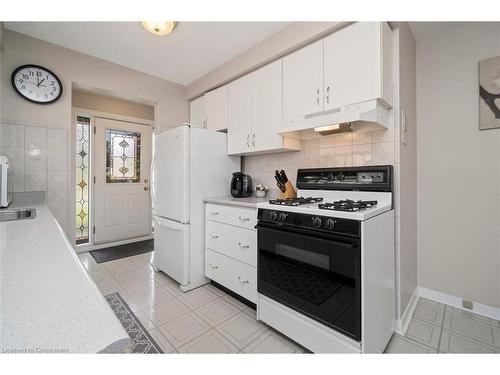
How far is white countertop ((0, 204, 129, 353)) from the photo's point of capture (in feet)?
1.15

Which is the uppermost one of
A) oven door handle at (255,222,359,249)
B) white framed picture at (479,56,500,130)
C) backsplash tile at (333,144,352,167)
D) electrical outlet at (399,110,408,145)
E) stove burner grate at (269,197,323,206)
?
white framed picture at (479,56,500,130)

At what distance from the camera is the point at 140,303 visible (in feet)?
6.37

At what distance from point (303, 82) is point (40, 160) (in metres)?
2.62

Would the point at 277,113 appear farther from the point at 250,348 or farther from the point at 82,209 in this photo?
the point at 82,209

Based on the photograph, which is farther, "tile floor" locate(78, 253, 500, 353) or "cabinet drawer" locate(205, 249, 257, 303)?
"cabinet drawer" locate(205, 249, 257, 303)

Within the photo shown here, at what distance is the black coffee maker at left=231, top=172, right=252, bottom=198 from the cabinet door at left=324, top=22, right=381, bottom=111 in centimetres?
104

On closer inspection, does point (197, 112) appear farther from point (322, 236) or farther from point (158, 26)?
point (322, 236)

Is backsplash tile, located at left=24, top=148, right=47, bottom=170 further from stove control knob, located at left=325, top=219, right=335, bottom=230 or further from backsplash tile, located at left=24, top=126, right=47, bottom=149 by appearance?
stove control knob, located at left=325, top=219, right=335, bottom=230

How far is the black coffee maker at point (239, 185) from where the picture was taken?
2.32 m


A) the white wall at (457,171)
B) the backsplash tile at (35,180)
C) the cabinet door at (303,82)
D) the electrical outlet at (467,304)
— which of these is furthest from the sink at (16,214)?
the electrical outlet at (467,304)

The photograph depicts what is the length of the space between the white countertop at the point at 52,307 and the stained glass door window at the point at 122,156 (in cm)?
308

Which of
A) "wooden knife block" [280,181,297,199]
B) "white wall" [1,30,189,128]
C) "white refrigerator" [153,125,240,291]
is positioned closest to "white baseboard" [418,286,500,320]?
"wooden knife block" [280,181,297,199]
